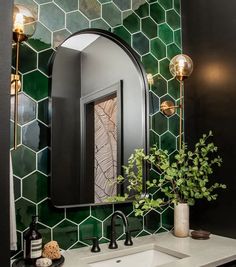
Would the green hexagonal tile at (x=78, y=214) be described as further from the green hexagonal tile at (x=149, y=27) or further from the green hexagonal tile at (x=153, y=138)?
the green hexagonal tile at (x=149, y=27)

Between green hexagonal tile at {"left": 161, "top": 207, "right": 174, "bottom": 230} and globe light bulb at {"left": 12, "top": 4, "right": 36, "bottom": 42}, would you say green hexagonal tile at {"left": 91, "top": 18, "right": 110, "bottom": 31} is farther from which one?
green hexagonal tile at {"left": 161, "top": 207, "right": 174, "bottom": 230}

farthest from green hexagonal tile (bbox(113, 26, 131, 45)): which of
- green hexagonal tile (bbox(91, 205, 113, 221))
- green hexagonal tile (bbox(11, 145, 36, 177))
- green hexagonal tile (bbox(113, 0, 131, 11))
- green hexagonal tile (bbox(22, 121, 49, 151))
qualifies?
green hexagonal tile (bbox(91, 205, 113, 221))

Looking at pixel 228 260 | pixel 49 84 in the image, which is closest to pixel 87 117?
Answer: pixel 49 84

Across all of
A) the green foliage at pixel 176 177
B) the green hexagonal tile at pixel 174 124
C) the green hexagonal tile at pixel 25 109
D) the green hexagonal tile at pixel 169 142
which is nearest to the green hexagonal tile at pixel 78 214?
the green foliage at pixel 176 177

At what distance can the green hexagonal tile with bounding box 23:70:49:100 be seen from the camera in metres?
1.45

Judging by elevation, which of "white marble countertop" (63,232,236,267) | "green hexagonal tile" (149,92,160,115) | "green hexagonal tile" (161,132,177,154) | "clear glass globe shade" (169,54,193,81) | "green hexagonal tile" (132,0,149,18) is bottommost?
"white marble countertop" (63,232,236,267)

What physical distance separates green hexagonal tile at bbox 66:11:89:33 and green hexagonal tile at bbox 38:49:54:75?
190 mm

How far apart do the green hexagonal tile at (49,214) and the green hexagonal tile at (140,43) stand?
1.04 meters

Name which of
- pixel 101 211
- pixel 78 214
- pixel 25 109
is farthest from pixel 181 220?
pixel 25 109

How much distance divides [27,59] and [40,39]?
0.43ft

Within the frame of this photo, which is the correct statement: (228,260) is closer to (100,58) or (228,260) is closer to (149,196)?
(149,196)

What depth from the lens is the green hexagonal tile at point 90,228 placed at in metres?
1.56

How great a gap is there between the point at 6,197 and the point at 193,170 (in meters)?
1.31

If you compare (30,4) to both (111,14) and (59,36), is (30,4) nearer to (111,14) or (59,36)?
(59,36)
